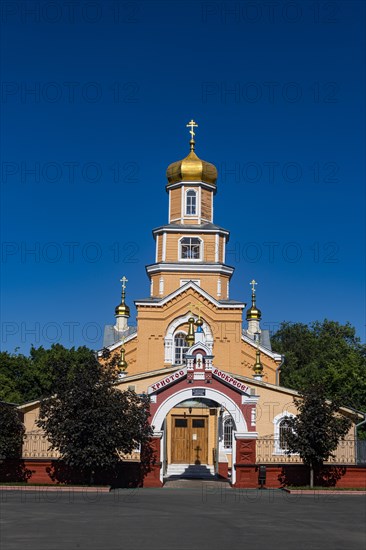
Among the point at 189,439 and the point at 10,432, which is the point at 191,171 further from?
the point at 10,432

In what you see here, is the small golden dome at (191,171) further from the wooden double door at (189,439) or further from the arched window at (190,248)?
the wooden double door at (189,439)

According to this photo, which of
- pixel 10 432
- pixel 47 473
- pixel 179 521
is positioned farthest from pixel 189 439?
pixel 179 521

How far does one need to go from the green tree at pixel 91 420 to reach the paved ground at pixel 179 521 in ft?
5.31

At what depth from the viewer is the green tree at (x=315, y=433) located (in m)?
26.4

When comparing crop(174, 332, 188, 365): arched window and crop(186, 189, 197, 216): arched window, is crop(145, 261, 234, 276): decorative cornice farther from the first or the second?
crop(174, 332, 188, 365): arched window

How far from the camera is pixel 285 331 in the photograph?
263 ft

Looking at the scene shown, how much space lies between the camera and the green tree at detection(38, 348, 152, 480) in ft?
82.0

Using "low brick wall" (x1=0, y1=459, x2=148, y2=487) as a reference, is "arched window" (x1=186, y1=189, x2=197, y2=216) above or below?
above

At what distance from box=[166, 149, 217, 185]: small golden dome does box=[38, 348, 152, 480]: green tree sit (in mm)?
18637

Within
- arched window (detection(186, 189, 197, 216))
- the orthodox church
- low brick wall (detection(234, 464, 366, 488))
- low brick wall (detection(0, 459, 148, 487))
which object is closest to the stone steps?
the orthodox church

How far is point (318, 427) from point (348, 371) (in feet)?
69.2

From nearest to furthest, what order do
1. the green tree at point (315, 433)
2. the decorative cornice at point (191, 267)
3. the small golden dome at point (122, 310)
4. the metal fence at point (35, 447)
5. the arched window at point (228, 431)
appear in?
the green tree at point (315, 433) → the metal fence at point (35, 447) → the arched window at point (228, 431) → the decorative cornice at point (191, 267) → the small golden dome at point (122, 310)

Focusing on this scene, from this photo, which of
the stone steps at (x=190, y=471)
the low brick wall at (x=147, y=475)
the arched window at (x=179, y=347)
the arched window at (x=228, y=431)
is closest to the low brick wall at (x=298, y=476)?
the low brick wall at (x=147, y=475)

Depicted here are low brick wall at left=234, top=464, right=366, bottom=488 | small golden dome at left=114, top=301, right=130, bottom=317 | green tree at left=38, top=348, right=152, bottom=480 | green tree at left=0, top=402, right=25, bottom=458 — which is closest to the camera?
green tree at left=38, top=348, right=152, bottom=480
